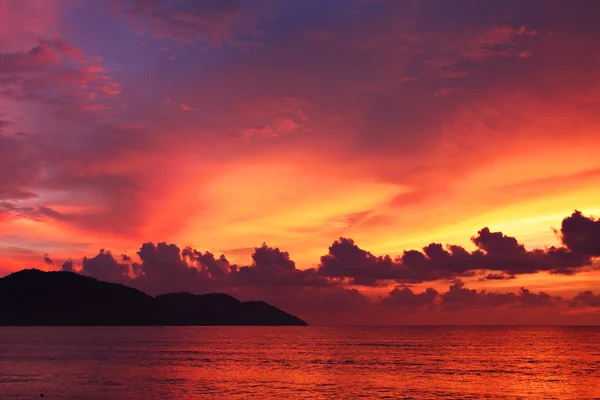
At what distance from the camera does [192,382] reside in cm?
10150

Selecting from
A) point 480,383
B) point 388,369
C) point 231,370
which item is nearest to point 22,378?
point 231,370

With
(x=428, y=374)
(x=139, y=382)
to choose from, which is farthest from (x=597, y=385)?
(x=139, y=382)

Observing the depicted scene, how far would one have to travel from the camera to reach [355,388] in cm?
9494

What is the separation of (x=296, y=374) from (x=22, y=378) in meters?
49.7

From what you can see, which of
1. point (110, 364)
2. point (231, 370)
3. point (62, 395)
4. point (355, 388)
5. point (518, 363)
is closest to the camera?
point (62, 395)

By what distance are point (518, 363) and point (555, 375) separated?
29.3 metres

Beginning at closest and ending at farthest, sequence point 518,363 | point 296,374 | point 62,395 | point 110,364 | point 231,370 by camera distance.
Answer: point 62,395
point 296,374
point 231,370
point 110,364
point 518,363

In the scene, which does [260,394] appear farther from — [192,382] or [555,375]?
[555,375]

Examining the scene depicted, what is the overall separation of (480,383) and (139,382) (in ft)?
192

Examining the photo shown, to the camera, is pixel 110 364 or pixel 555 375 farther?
pixel 110 364

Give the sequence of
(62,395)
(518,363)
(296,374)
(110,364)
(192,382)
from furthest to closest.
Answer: (518,363)
(110,364)
(296,374)
(192,382)
(62,395)

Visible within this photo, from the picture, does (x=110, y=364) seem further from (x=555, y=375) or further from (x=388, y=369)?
(x=555, y=375)

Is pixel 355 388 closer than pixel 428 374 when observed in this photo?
Yes

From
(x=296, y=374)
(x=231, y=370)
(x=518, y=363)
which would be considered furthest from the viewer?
(x=518, y=363)
